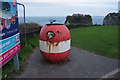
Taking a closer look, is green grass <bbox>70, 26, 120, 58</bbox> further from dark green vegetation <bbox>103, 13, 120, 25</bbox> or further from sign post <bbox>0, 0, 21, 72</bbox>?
dark green vegetation <bbox>103, 13, 120, 25</bbox>

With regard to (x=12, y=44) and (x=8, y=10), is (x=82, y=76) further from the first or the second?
(x=8, y=10)

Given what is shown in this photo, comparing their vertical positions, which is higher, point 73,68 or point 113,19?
point 113,19

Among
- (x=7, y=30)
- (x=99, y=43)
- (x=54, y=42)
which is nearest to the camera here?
(x=7, y=30)

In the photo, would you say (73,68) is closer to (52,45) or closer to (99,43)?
(52,45)

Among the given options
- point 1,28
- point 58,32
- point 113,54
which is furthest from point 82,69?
point 1,28

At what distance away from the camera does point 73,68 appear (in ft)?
14.7

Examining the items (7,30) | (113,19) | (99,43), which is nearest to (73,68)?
(7,30)

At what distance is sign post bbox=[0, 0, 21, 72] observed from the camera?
3084 millimetres

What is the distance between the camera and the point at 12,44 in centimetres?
365

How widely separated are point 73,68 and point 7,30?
265cm

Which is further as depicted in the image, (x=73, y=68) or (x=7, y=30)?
(x=73, y=68)

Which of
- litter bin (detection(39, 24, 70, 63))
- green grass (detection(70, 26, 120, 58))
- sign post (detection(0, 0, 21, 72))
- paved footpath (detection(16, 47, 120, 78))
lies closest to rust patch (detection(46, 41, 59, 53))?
litter bin (detection(39, 24, 70, 63))

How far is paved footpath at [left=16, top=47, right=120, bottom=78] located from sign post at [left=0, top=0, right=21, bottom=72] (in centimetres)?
100

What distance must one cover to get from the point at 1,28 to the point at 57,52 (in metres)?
2.20
